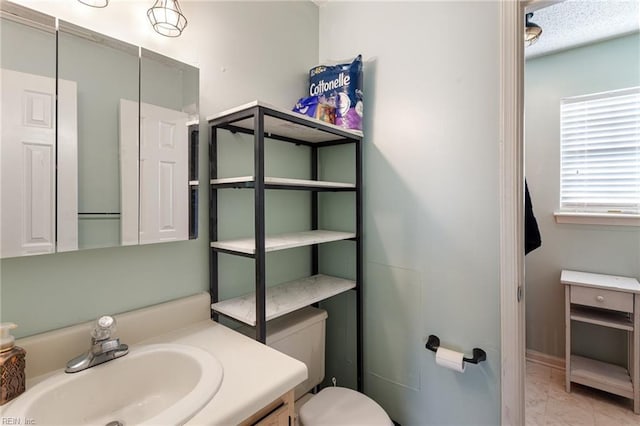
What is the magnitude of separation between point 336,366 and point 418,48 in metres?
1.74

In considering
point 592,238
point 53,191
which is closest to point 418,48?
point 53,191

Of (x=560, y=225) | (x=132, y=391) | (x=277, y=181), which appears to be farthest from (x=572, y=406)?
(x=132, y=391)

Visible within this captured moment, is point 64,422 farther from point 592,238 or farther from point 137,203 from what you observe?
point 592,238

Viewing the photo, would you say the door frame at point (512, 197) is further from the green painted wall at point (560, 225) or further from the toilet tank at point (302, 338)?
the green painted wall at point (560, 225)

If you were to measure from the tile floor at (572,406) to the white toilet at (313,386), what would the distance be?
1234 millimetres

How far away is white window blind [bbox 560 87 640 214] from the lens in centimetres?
200

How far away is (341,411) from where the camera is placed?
125 centimetres

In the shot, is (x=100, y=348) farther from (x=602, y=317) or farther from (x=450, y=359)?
(x=602, y=317)

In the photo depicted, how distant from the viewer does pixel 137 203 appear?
38.9 inches

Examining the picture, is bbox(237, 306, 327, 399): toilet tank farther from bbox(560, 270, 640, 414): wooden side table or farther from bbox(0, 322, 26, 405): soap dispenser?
bbox(560, 270, 640, 414): wooden side table

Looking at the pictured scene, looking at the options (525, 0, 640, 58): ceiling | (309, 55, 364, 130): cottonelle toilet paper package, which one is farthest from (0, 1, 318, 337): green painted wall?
(525, 0, 640, 58): ceiling

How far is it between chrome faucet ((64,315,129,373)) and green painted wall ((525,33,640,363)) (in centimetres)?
272

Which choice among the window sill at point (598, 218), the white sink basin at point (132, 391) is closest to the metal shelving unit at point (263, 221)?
the white sink basin at point (132, 391)

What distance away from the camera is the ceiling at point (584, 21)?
1.69 metres
